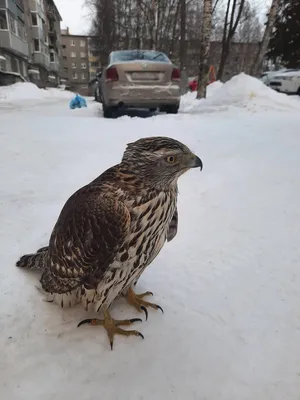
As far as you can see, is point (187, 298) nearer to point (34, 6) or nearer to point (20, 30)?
point (20, 30)

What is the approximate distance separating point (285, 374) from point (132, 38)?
1323 inches

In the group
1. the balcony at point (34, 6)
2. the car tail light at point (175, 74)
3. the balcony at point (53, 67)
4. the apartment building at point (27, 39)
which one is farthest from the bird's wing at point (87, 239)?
the balcony at point (53, 67)

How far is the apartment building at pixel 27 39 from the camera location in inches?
1117

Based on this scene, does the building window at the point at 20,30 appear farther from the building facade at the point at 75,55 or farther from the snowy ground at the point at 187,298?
the building facade at the point at 75,55

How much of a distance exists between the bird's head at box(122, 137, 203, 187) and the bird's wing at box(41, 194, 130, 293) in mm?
235

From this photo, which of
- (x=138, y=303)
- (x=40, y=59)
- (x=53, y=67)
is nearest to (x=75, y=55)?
(x=53, y=67)

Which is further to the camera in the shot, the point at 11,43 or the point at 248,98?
the point at 11,43

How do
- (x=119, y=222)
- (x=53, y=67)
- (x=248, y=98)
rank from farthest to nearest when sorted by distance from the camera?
(x=53, y=67), (x=248, y=98), (x=119, y=222)

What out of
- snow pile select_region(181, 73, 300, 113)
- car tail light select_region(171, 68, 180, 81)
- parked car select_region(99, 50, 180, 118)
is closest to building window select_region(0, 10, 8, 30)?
parked car select_region(99, 50, 180, 118)

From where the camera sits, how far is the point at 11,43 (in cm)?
2877

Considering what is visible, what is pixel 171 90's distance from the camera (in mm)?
7832

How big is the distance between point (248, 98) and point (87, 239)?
8210 mm

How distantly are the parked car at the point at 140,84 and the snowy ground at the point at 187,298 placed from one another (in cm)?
352

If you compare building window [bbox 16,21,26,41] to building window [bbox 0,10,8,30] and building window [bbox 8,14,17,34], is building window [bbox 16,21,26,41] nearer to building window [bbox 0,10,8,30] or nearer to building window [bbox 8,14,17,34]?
building window [bbox 8,14,17,34]
